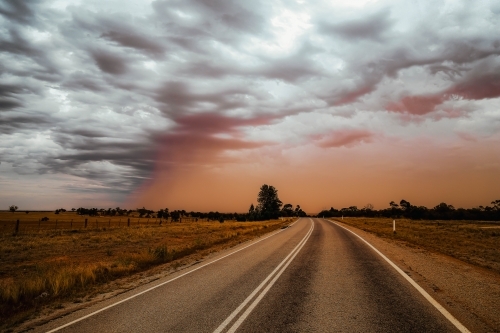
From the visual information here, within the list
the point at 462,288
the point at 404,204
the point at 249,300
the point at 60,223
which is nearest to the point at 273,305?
the point at 249,300

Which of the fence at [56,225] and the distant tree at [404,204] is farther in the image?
the distant tree at [404,204]

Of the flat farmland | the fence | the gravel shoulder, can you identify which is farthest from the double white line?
the flat farmland

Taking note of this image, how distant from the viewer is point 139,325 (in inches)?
225

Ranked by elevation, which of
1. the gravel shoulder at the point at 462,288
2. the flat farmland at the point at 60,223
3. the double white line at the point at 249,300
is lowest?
the flat farmland at the point at 60,223

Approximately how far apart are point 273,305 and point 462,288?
514 centimetres

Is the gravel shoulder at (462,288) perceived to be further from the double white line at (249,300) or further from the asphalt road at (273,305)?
the double white line at (249,300)

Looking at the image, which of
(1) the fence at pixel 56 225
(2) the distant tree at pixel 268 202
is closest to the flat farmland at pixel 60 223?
(1) the fence at pixel 56 225

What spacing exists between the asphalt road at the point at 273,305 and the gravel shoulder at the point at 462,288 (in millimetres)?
476

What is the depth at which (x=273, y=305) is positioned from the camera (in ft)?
21.8

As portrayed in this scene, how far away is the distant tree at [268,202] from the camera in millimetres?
115825

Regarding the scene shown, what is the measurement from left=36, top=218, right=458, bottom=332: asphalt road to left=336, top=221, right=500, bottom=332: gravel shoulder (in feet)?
1.56

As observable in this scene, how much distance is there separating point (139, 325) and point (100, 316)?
1.29 m

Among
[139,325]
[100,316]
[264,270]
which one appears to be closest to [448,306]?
[264,270]

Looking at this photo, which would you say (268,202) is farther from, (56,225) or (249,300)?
(249,300)
